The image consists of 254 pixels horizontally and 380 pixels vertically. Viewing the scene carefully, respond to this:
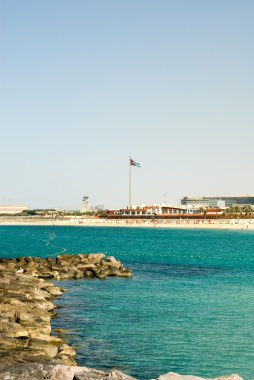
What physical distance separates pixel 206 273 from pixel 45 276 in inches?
652

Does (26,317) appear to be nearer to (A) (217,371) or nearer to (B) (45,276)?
(A) (217,371)

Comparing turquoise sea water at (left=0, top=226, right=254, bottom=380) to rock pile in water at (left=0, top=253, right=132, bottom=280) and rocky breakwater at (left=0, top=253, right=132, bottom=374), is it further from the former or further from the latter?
rock pile in water at (left=0, top=253, right=132, bottom=280)

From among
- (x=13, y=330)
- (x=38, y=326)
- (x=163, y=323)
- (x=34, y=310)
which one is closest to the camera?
(x=13, y=330)

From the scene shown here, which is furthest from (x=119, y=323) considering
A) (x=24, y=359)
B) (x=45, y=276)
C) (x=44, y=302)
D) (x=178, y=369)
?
(x=45, y=276)

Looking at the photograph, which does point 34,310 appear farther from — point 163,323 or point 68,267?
point 68,267

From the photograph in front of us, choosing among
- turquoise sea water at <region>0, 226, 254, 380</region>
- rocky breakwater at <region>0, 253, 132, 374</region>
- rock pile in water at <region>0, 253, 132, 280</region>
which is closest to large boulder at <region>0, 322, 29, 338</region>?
rocky breakwater at <region>0, 253, 132, 374</region>

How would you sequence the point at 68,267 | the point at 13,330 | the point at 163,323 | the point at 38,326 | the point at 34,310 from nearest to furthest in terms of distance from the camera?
the point at 13,330, the point at 38,326, the point at 34,310, the point at 163,323, the point at 68,267

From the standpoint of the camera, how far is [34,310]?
31625 mm

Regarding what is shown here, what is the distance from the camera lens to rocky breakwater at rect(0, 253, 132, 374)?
22797 millimetres

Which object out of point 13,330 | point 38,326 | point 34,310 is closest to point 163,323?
point 34,310

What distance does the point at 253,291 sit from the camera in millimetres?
44406

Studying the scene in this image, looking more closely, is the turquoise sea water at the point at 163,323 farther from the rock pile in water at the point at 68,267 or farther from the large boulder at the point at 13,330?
the rock pile in water at the point at 68,267

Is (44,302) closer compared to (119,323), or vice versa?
(119,323)

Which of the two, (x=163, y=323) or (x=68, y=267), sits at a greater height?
(x=68, y=267)
